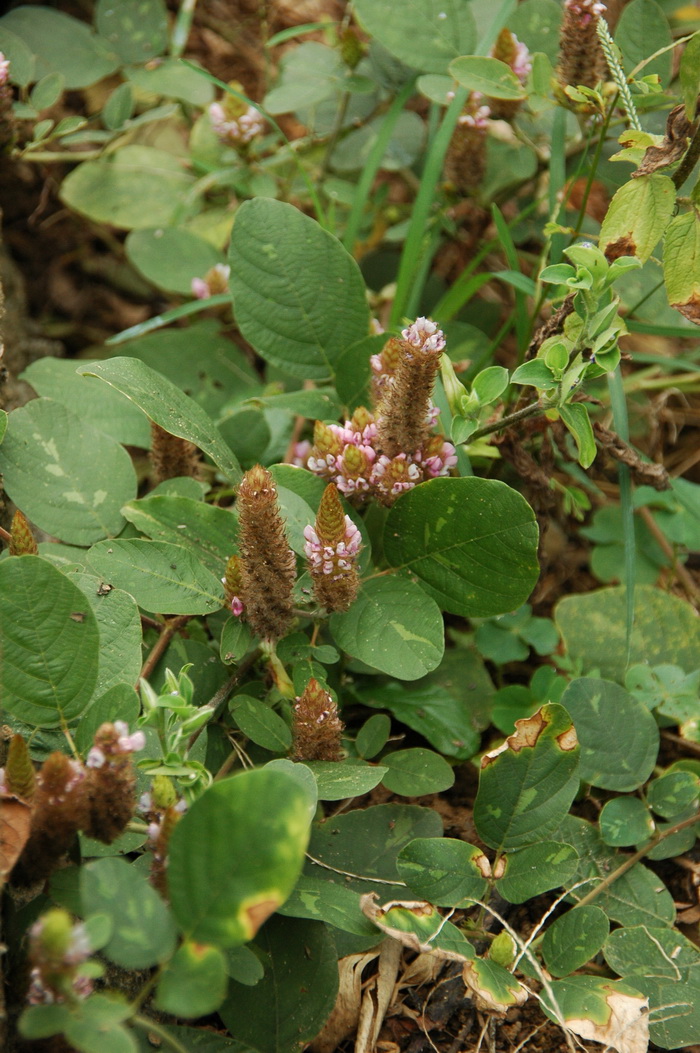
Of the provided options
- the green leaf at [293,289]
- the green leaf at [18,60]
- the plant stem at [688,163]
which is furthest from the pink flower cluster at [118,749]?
the green leaf at [18,60]

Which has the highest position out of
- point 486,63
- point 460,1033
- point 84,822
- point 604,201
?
point 486,63

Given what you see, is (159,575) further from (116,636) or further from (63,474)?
(63,474)

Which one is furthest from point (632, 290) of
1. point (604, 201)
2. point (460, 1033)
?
point (460, 1033)

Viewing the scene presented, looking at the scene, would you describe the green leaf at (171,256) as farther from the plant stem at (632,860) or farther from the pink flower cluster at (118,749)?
the plant stem at (632,860)

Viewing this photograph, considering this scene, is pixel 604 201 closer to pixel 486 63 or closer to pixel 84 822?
pixel 486 63

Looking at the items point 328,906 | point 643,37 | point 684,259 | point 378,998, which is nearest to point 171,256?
point 643,37

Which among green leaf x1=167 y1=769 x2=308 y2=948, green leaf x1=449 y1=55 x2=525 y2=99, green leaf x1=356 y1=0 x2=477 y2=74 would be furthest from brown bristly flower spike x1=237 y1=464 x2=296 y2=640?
green leaf x1=356 y1=0 x2=477 y2=74
